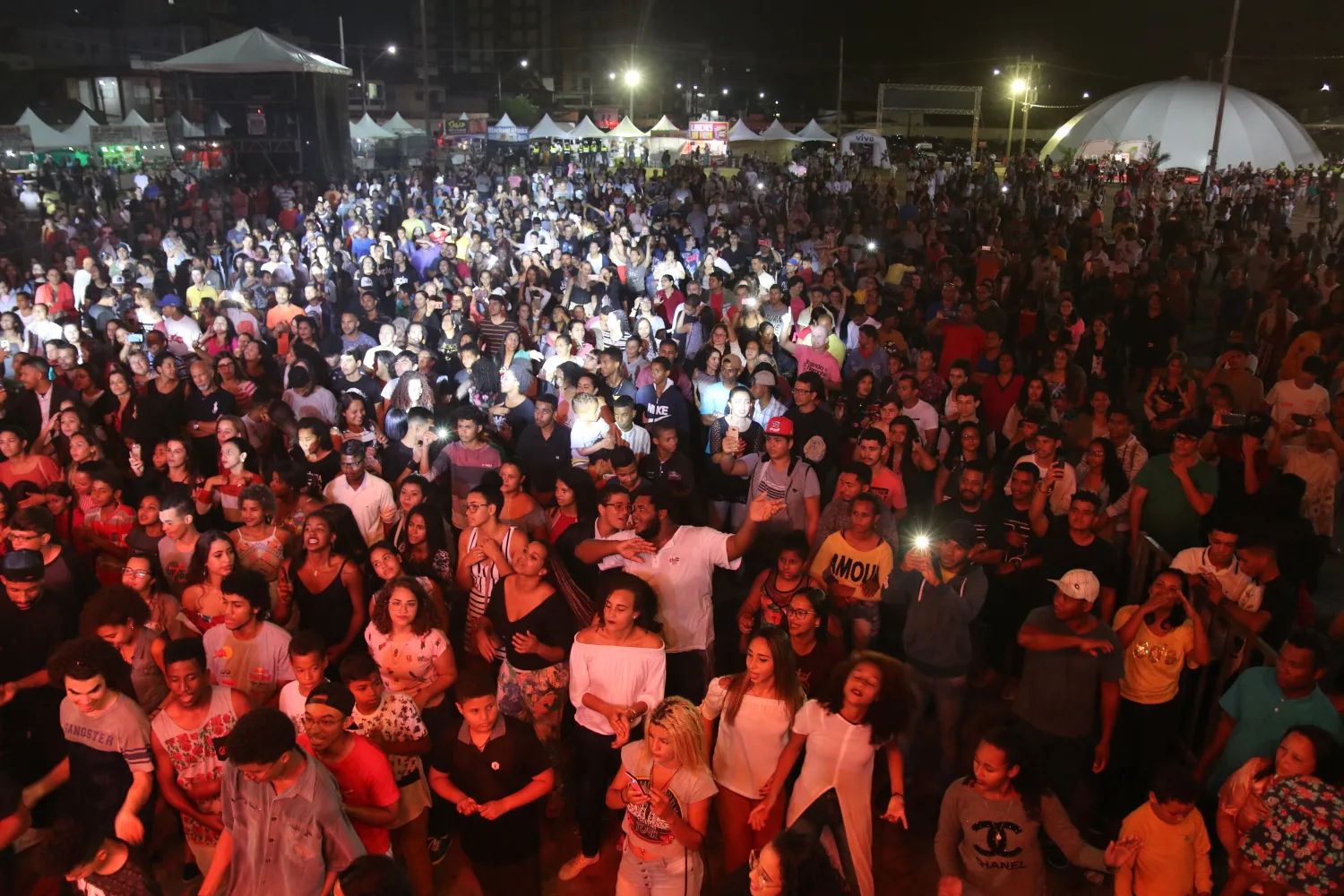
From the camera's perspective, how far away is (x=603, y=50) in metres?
93.2

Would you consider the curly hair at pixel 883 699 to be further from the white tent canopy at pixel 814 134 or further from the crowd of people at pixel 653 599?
the white tent canopy at pixel 814 134

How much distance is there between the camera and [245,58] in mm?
22266

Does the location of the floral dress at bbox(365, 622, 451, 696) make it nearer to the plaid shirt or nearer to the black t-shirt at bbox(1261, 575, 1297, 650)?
the black t-shirt at bbox(1261, 575, 1297, 650)

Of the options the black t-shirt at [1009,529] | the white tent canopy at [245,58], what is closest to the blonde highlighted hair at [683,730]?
the black t-shirt at [1009,529]

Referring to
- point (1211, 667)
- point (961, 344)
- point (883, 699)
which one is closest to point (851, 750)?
point (883, 699)

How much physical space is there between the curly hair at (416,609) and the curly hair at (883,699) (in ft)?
5.51

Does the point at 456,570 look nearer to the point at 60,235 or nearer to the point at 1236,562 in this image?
the point at 1236,562

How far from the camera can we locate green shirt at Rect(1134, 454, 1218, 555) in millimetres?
5367

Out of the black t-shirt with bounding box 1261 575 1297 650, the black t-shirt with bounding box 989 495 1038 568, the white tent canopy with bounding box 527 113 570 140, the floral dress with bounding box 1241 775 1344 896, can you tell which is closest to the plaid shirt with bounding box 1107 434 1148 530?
the black t-shirt with bounding box 989 495 1038 568

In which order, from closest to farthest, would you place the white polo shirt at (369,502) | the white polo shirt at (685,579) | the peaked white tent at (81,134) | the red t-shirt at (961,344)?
the white polo shirt at (685,579), the white polo shirt at (369,502), the red t-shirt at (961,344), the peaked white tent at (81,134)

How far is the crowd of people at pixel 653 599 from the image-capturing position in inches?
129

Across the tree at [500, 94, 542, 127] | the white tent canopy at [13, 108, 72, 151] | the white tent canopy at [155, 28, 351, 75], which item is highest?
the tree at [500, 94, 542, 127]

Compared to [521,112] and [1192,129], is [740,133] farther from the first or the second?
[521,112]

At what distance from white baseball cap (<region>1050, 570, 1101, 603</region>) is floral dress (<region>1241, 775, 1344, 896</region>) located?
961 mm
